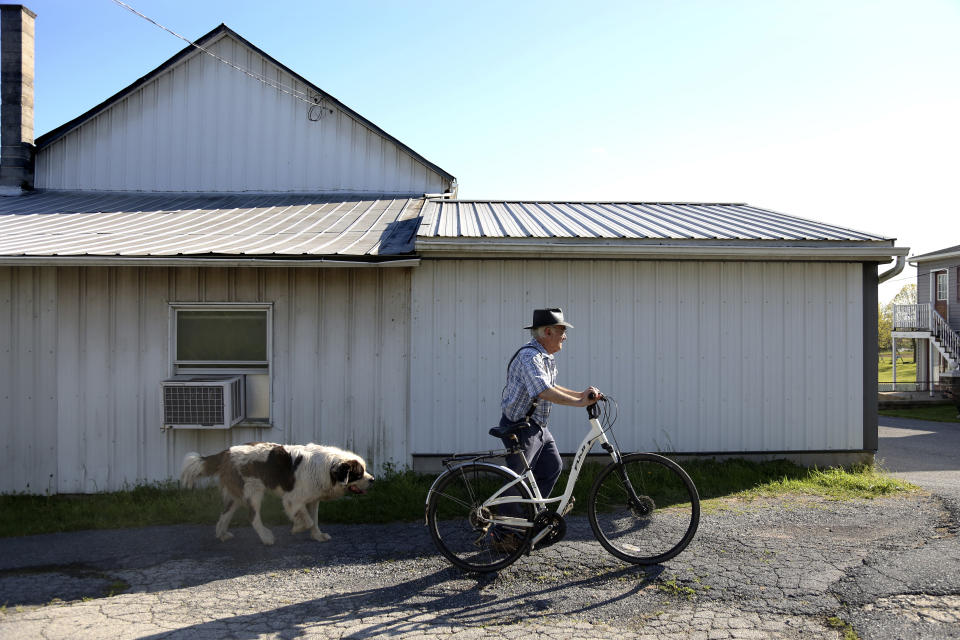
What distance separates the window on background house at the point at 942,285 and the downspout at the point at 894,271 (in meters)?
21.5

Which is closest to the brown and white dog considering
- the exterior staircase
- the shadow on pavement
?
the shadow on pavement

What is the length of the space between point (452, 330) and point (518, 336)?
0.76 metres

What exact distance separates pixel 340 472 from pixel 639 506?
94.1 inches

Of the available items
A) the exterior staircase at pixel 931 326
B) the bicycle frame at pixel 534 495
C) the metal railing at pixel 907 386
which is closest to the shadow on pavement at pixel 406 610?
the bicycle frame at pixel 534 495

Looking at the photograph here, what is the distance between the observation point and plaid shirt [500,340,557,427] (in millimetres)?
4480

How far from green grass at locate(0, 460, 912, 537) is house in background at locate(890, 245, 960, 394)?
19.4 m

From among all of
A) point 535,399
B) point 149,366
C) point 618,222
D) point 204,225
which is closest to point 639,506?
point 535,399

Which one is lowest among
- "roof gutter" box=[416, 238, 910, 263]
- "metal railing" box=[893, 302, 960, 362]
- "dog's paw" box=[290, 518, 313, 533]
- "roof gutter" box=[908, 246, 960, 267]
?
"dog's paw" box=[290, 518, 313, 533]

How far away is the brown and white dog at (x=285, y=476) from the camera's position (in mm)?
5320

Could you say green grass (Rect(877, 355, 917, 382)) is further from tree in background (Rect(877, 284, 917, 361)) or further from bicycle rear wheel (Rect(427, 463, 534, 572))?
bicycle rear wheel (Rect(427, 463, 534, 572))

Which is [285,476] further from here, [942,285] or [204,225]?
[942,285]

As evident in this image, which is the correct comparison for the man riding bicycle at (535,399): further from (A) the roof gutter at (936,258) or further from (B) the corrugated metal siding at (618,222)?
(A) the roof gutter at (936,258)

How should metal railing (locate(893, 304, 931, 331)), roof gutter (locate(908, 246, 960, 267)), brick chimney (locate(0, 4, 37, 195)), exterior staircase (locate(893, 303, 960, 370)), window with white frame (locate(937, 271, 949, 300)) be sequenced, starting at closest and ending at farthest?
1. brick chimney (locate(0, 4, 37, 195))
2. exterior staircase (locate(893, 303, 960, 370))
3. roof gutter (locate(908, 246, 960, 267))
4. metal railing (locate(893, 304, 931, 331))
5. window with white frame (locate(937, 271, 949, 300))

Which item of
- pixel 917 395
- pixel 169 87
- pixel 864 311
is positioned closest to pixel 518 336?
pixel 864 311
